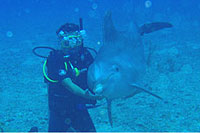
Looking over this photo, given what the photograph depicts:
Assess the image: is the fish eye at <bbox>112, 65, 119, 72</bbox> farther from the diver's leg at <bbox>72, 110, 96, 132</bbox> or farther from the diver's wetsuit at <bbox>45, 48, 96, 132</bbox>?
the diver's leg at <bbox>72, 110, 96, 132</bbox>

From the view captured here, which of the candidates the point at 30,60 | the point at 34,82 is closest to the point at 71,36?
the point at 34,82

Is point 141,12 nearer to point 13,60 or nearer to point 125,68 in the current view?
point 13,60

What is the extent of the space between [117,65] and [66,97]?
152 centimetres

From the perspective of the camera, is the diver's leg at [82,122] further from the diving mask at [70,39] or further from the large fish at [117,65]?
the diving mask at [70,39]

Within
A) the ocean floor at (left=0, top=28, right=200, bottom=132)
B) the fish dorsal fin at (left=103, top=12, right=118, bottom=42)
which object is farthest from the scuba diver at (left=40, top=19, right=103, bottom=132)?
the ocean floor at (left=0, top=28, right=200, bottom=132)

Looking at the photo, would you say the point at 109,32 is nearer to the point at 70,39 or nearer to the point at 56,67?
the point at 70,39

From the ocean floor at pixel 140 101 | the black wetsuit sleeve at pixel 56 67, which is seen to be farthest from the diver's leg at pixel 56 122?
the ocean floor at pixel 140 101

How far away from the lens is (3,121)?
17.5 ft

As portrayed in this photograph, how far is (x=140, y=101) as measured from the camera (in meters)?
6.02

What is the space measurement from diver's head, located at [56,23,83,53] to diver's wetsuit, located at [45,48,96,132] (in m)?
0.12

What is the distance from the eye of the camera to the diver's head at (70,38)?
11.5 feet

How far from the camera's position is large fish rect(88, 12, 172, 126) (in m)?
2.50

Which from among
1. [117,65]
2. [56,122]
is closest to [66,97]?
[56,122]

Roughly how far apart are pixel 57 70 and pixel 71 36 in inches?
26.0
